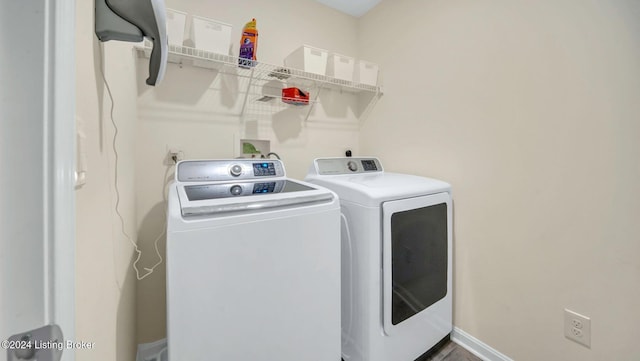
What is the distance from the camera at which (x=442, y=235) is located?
5.38 ft

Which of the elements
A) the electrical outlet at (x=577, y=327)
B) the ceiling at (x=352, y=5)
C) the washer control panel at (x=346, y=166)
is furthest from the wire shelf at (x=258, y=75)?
the electrical outlet at (x=577, y=327)

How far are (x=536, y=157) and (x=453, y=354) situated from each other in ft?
4.33

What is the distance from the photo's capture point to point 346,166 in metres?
1.98

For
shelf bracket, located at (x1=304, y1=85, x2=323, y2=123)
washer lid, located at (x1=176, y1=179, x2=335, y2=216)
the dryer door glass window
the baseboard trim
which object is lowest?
the baseboard trim

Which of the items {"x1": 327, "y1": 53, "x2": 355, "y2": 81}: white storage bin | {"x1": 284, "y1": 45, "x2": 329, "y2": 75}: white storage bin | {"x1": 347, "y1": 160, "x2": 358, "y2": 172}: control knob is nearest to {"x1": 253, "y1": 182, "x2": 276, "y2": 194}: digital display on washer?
{"x1": 347, "y1": 160, "x2": 358, "y2": 172}: control knob

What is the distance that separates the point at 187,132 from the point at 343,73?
4.21 ft

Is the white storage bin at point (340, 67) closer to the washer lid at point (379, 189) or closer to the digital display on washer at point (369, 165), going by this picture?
the digital display on washer at point (369, 165)

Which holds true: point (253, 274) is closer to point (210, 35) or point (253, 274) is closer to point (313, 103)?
point (210, 35)

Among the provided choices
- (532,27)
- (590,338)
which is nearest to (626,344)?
(590,338)

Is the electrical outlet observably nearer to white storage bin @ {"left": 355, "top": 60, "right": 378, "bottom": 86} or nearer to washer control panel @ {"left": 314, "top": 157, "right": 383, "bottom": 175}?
washer control panel @ {"left": 314, "top": 157, "right": 383, "bottom": 175}

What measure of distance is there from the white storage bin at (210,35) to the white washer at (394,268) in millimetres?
1050

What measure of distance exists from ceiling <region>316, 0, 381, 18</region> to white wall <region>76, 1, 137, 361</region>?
6.08ft

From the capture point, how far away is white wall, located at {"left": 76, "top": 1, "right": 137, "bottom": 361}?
61 centimetres

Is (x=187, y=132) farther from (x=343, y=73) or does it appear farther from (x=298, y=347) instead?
(x=298, y=347)
